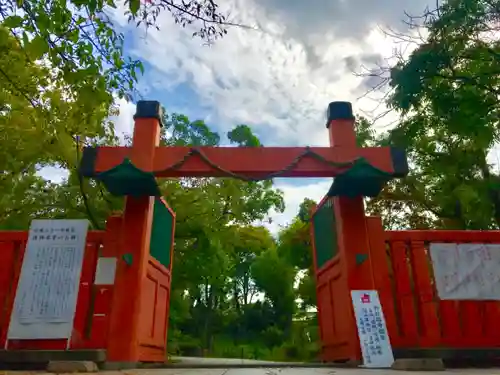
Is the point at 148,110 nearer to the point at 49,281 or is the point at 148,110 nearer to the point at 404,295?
the point at 49,281

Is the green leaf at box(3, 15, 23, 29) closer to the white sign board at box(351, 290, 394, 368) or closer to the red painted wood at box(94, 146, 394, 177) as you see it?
the red painted wood at box(94, 146, 394, 177)

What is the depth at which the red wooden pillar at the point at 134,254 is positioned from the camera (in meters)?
3.87

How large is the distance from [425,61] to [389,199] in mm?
5115

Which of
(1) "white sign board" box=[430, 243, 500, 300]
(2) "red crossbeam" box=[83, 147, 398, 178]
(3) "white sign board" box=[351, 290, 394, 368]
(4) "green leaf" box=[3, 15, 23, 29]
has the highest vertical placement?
(2) "red crossbeam" box=[83, 147, 398, 178]

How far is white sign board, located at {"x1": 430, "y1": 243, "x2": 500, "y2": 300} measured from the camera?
4.22 m

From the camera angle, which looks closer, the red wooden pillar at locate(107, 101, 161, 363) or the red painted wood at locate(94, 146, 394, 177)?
the red wooden pillar at locate(107, 101, 161, 363)

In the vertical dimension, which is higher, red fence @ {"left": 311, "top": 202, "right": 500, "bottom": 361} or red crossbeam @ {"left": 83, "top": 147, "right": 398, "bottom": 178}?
red crossbeam @ {"left": 83, "top": 147, "right": 398, "bottom": 178}

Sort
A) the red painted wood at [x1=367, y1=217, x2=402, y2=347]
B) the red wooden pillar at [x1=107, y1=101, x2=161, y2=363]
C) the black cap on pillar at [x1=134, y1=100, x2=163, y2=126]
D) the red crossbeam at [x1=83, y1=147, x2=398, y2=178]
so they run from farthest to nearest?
the black cap on pillar at [x1=134, y1=100, x2=163, y2=126]
the red crossbeam at [x1=83, y1=147, x2=398, y2=178]
the red painted wood at [x1=367, y1=217, x2=402, y2=347]
the red wooden pillar at [x1=107, y1=101, x2=161, y2=363]

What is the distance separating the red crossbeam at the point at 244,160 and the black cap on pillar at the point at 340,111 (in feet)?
1.42

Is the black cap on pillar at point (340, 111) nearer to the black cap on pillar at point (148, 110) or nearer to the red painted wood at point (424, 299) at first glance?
the red painted wood at point (424, 299)

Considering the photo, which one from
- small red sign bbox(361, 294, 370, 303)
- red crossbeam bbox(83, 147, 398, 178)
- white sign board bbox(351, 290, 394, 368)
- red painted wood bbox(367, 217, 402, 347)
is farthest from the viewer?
red crossbeam bbox(83, 147, 398, 178)

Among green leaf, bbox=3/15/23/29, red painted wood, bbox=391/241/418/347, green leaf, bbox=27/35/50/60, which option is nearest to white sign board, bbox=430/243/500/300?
red painted wood, bbox=391/241/418/347

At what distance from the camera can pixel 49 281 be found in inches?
161

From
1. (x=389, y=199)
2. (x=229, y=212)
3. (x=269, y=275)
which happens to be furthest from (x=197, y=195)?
(x=269, y=275)
